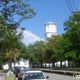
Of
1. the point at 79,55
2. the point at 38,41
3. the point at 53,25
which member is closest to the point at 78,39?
the point at 79,55

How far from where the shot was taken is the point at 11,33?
1526 cm

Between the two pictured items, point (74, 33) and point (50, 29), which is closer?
point (74, 33)

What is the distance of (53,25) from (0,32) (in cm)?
12589

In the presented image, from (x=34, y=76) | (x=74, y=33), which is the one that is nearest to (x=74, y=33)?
(x=74, y=33)

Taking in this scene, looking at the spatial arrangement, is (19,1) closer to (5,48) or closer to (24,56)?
(5,48)

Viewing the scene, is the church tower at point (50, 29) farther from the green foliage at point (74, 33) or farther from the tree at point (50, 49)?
the green foliage at point (74, 33)

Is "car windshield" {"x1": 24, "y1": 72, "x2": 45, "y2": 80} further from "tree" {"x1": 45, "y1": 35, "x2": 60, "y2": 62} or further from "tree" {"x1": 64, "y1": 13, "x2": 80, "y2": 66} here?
"tree" {"x1": 45, "y1": 35, "x2": 60, "y2": 62}

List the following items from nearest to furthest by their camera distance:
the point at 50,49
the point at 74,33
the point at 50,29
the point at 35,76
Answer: the point at 35,76
the point at 74,33
the point at 50,49
the point at 50,29

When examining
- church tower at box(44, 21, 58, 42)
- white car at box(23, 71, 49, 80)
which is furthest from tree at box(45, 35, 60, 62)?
white car at box(23, 71, 49, 80)

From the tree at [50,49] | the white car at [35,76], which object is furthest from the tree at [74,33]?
the white car at [35,76]

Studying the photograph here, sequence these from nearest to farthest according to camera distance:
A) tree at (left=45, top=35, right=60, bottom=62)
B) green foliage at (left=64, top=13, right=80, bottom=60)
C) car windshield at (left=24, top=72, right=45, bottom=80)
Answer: car windshield at (left=24, top=72, right=45, bottom=80) → green foliage at (left=64, top=13, right=80, bottom=60) → tree at (left=45, top=35, right=60, bottom=62)

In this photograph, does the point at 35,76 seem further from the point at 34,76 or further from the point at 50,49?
the point at 50,49

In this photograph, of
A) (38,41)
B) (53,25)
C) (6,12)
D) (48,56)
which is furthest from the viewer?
(53,25)

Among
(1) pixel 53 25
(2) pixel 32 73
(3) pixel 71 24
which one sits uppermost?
(1) pixel 53 25
